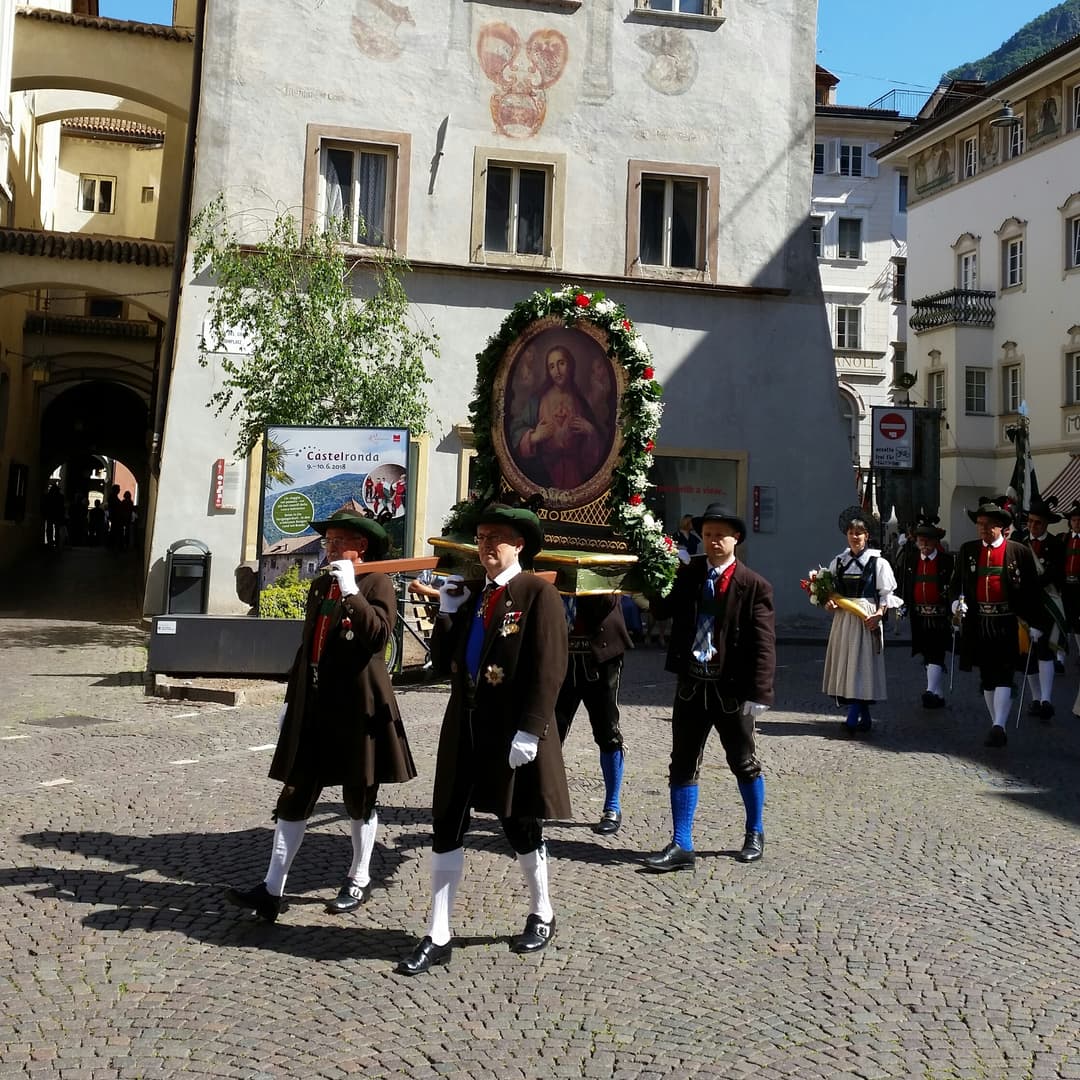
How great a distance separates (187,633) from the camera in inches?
514

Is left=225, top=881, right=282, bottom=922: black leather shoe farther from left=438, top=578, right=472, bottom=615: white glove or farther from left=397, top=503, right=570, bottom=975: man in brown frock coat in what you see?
left=438, top=578, right=472, bottom=615: white glove

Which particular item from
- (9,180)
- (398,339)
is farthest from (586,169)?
(9,180)

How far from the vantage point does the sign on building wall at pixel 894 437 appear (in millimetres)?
22250

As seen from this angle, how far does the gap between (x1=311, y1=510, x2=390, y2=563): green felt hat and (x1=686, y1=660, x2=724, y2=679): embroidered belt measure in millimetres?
1803

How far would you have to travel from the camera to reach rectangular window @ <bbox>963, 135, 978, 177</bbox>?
4291 cm

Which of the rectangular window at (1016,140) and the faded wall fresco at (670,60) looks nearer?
the faded wall fresco at (670,60)

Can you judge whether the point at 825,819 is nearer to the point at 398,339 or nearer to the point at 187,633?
the point at 187,633

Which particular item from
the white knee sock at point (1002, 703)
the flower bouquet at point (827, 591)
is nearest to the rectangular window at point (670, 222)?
the flower bouquet at point (827, 591)

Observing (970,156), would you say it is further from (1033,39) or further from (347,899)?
(1033,39)

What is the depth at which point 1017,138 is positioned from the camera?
133ft

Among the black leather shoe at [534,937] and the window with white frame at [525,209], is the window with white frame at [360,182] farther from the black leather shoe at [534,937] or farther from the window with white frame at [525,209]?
the black leather shoe at [534,937]

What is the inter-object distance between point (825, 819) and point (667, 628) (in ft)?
37.5

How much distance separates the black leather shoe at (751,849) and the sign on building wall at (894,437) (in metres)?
16.0

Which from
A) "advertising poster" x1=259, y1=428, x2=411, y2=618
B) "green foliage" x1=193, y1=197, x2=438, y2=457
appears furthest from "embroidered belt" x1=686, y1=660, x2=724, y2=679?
"green foliage" x1=193, y1=197, x2=438, y2=457
